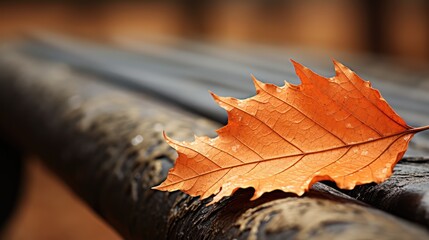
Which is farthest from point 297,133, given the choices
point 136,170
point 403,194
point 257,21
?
point 257,21

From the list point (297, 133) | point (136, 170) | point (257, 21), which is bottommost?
point (257, 21)

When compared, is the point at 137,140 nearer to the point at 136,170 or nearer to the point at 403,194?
the point at 136,170

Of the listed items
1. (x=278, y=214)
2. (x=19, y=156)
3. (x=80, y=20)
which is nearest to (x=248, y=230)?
(x=278, y=214)

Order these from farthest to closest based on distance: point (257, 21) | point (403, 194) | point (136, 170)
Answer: point (257, 21)
point (136, 170)
point (403, 194)

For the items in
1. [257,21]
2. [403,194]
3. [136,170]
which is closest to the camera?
[403,194]

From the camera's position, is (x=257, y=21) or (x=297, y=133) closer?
(x=297, y=133)

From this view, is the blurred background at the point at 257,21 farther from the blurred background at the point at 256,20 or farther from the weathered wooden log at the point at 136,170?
the weathered wooden log at the point at 136,170

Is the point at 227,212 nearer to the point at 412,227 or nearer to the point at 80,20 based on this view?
the point at 412,227
